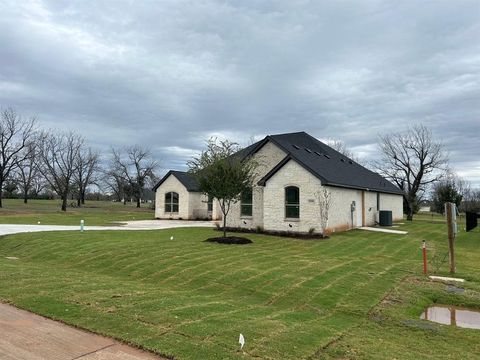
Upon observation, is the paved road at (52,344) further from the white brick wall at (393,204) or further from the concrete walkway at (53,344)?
the white brick wall at (393,204)

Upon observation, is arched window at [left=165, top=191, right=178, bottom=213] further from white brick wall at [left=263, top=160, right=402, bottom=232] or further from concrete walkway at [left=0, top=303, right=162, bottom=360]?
concrete walkway at [left=0, top=303, right=162, bottom=360]

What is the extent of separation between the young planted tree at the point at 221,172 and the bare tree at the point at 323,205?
427 centimetres

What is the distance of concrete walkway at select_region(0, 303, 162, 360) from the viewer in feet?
15.5

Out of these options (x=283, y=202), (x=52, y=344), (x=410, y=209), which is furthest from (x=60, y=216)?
(x=410, y=209)

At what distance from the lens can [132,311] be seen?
650 centimetres

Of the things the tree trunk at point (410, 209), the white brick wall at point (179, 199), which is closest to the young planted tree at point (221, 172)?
the white brick wall at point (179, 199)

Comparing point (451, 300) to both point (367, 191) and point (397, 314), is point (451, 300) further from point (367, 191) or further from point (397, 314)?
point (367, 191)

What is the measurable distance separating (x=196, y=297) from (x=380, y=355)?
3.90 m

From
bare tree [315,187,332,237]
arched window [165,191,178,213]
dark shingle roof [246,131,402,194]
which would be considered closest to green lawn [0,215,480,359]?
bare tree [315,187,332,237]

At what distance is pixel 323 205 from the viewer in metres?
20.8

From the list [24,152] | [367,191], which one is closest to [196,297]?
[367,191]

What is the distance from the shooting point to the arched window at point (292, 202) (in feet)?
70.8

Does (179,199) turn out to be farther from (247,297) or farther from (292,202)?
(247,297)

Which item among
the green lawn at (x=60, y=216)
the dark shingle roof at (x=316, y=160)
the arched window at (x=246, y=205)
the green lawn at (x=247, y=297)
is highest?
the dark shingle roof at (x=316, y=160)
